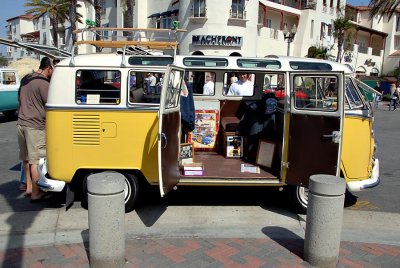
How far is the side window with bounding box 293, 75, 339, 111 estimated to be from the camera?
209 inches

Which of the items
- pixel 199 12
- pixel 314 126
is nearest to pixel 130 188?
pixel 314 126

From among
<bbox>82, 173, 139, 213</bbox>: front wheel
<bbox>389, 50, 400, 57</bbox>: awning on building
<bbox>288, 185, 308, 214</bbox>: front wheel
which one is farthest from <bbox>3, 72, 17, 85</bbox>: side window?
<bbox>389, 50, 400, 57</bbox>: awning on building


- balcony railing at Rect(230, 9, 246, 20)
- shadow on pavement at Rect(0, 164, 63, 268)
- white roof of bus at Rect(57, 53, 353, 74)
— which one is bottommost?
shadow on pavement at Rect(0, 164, 63, 268)

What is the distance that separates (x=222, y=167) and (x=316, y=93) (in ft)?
6.06

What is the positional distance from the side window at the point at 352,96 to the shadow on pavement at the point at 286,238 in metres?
2.05

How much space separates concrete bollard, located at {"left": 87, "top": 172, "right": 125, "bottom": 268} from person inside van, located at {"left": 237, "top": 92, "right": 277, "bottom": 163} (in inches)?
123

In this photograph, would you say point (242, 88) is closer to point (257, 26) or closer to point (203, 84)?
point (203, 84)

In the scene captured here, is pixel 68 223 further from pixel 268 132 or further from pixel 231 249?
pixel 268 132

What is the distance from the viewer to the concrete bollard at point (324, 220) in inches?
160

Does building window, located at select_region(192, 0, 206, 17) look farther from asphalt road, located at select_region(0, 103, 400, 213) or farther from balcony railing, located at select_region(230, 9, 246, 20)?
asphalt road, located at select_region(0, 103, 400, 213)

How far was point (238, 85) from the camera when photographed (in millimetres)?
7977

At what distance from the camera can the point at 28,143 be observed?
19.3 ft

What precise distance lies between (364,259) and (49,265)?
3.42 meters

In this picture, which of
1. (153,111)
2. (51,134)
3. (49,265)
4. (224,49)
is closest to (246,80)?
(153,111)
